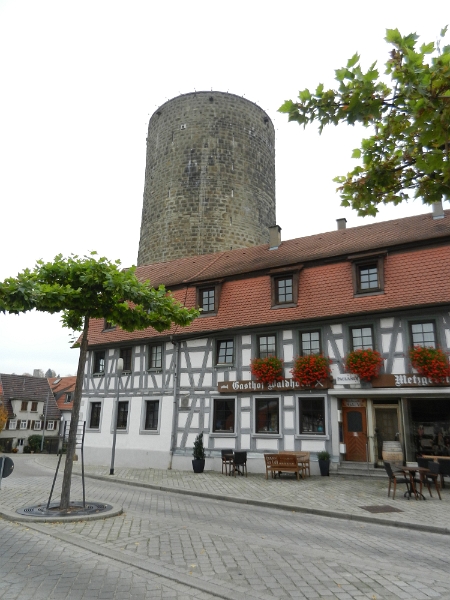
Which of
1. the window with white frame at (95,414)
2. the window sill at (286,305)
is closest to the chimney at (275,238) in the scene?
the window sill at (286,305)

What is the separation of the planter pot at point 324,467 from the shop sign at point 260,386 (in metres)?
2.44

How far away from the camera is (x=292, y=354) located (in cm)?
1786

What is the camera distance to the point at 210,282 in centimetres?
2075

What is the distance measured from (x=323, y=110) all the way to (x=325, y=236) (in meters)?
17.4

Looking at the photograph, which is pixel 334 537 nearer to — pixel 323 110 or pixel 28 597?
pixel 28 597

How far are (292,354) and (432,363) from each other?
4912 mm

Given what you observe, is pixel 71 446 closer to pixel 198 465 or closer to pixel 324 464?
pixel 198 465

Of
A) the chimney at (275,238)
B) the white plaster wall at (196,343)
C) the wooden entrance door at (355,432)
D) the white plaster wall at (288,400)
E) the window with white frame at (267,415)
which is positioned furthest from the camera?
the chimney at (275,238)

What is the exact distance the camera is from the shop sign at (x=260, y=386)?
1725cm

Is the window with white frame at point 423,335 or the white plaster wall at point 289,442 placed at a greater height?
the window with white frame at point 423,335

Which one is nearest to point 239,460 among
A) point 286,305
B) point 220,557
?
point 286,305

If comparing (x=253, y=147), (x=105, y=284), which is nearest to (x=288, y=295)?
(x=105, y=284)

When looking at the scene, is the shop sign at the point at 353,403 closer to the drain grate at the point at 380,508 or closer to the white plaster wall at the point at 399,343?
the white plaster wall at the point at 399,343

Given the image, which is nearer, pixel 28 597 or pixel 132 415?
pixel 28 597
